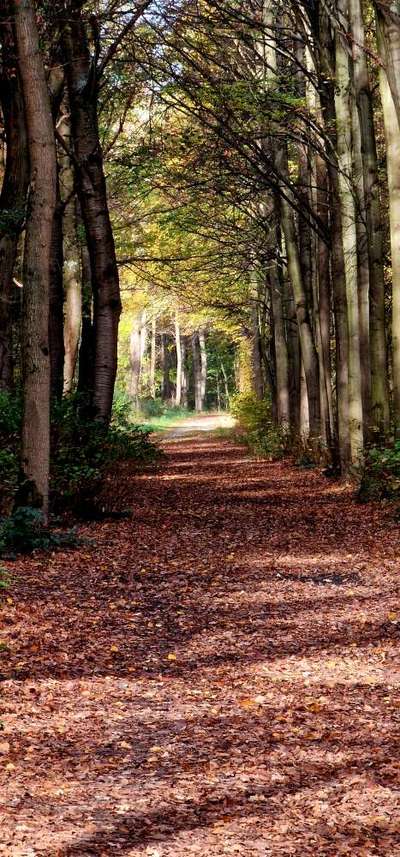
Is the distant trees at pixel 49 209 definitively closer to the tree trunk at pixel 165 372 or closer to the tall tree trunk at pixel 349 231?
the tall tree trunk at pixel 349 231

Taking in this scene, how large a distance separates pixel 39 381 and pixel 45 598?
112 inches

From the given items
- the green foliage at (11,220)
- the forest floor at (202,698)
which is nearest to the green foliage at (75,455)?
the forest floor at (202,698)

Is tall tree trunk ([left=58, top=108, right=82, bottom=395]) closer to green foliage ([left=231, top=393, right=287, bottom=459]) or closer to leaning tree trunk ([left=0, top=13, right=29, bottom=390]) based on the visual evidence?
green foliage ([left=231, top=393, right=287, bottom=459])

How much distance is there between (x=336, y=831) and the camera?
3.77 m

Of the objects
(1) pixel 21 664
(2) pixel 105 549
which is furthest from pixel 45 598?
(2) pixel 105 549

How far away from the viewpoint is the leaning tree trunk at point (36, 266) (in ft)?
32.2

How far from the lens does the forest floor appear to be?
3.84 metres

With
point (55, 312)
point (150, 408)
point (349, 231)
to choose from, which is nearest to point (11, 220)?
point (55, 312)

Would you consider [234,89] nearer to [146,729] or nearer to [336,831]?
[146,729]

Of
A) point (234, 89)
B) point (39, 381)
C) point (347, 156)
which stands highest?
point (234, 89)

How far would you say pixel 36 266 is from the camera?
9.92 metres

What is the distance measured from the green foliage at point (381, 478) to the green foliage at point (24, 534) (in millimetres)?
5113

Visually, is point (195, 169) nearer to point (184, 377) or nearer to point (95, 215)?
point (95, 215)

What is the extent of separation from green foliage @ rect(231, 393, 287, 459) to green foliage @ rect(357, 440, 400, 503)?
1025cm
